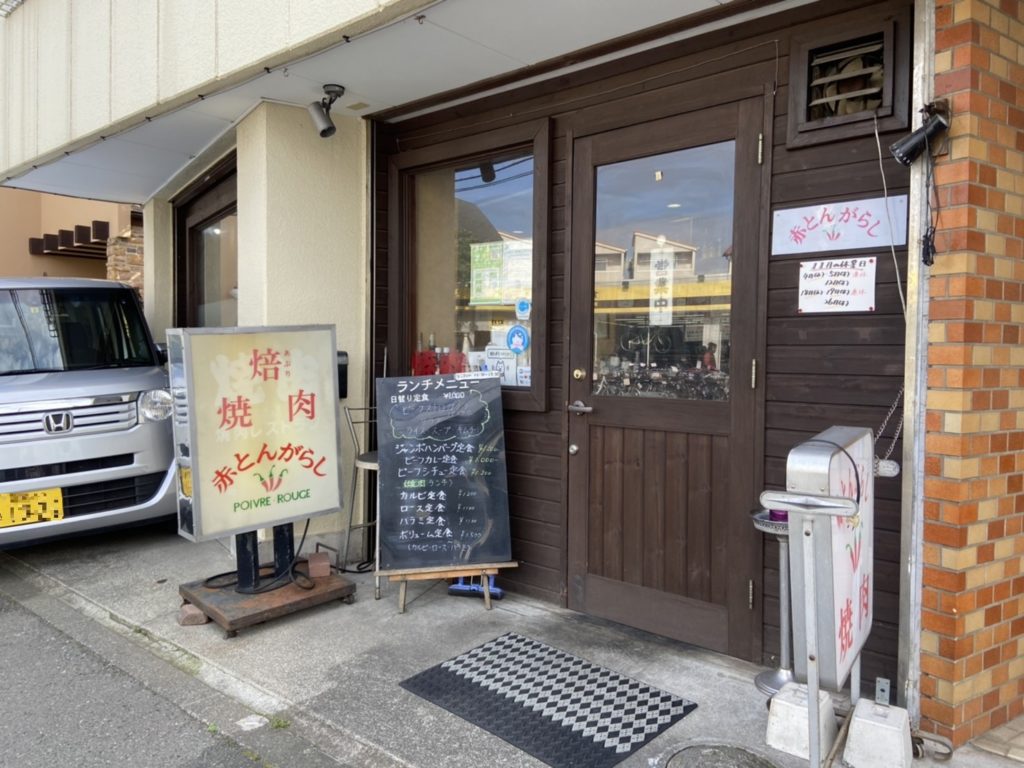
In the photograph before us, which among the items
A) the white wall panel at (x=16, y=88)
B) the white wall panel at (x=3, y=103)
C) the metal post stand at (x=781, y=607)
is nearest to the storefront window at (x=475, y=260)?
the metal post stand at (x=781, y=607)

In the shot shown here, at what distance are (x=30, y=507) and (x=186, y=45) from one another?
308 centimetres

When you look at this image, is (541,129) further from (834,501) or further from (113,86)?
(113,86)

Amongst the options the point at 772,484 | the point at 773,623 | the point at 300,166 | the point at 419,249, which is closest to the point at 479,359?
the point at 419,249

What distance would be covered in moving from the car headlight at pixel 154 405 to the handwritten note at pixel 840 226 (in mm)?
4184

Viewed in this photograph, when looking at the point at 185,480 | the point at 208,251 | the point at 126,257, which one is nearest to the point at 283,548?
the point at 185,480

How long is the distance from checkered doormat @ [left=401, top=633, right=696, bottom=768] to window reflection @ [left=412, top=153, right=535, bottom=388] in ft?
5.25

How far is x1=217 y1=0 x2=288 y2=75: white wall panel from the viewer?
3.75 meters

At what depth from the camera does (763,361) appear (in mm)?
3172

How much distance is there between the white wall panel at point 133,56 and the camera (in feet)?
15.6

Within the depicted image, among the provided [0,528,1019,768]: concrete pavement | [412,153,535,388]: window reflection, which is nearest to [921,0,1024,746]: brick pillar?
[0,528,1019,768]: concrete pavement

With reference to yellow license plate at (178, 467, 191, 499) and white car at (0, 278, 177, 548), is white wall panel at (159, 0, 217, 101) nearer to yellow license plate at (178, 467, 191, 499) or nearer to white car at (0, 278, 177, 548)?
white car at (0, 278, 177, 548)

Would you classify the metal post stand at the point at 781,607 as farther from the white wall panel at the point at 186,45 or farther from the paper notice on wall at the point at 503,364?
the white wall panel at the point at 186,45

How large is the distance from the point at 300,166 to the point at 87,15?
8.92 feet

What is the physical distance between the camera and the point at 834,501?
5.99ft
